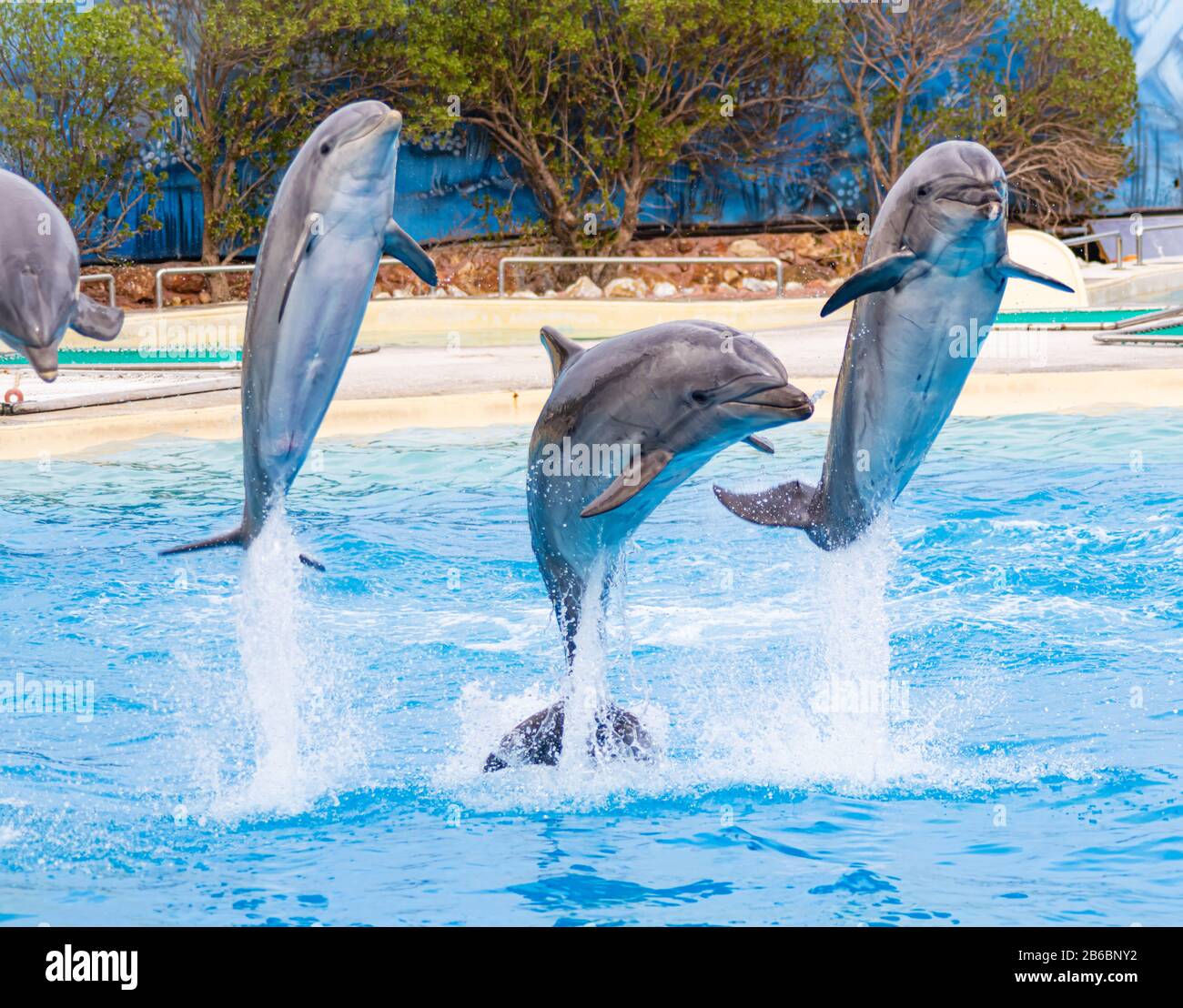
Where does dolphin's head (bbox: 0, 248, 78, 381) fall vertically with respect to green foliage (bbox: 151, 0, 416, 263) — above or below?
below

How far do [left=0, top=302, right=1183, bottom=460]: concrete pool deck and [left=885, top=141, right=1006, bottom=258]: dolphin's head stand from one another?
5864 mm

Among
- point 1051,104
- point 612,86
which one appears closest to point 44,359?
point 612,86

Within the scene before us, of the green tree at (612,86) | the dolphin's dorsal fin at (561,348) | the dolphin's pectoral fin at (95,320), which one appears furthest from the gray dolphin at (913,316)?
the green tree at (612,86)

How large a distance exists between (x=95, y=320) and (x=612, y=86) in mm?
21155

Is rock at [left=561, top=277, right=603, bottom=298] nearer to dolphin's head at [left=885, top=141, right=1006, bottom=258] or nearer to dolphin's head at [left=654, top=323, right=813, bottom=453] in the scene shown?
dolphin's head at [left=885, top=141, right=1006, bottom=258]

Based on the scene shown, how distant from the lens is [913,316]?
4113 mm

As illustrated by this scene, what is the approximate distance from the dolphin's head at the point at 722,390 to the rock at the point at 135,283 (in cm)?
2102

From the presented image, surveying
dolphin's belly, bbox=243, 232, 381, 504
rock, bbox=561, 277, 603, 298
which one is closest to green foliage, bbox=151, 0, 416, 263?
rock, bbox=561, 277, 603, 298

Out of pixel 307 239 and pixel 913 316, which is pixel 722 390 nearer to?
pixel 913 316

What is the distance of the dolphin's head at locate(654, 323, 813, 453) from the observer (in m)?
3.61

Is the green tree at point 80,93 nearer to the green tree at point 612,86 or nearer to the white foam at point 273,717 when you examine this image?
the green tree at point 612,86

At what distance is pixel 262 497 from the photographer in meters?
4.13
